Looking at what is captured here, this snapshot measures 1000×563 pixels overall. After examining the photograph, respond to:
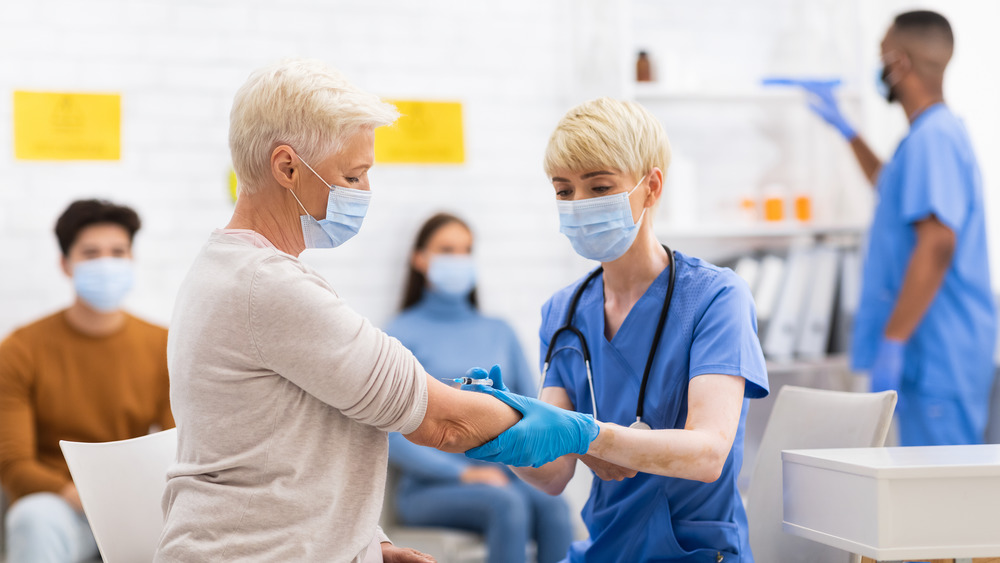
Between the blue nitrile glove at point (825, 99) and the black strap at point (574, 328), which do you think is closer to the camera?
the black strap at point (574, 328)

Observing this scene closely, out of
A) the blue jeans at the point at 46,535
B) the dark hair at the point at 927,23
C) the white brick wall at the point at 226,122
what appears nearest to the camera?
the blue jeans at the point at 46,535

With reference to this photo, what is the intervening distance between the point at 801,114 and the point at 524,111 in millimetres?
1089

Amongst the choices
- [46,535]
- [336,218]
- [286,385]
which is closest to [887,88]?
[336,218]

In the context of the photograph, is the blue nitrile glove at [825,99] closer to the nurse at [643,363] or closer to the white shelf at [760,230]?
the white shelf at [760,230]

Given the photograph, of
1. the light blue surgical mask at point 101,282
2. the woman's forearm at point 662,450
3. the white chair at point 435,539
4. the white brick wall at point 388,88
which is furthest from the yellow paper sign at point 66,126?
the woman's forearm at point 662,450

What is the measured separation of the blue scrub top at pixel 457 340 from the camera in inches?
119

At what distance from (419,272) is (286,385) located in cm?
204

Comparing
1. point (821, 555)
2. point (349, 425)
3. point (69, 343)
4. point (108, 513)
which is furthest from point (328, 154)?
point (69, 343)

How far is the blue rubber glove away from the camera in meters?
1.28

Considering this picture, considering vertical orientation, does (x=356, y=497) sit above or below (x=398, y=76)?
below

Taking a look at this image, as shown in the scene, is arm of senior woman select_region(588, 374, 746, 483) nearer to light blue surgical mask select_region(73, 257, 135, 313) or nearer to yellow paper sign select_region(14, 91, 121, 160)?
light blue surgical mask select_region(73, 257, 135, 313)

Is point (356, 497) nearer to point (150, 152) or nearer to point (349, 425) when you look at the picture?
point (349, 425)

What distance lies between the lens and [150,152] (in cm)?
304

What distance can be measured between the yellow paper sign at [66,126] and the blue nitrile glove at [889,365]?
252cm
